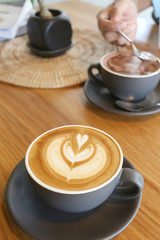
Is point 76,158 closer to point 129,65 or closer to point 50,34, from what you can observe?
point 129,65

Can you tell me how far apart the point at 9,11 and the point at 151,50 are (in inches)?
24.0

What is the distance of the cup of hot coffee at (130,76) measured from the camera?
0.55 m

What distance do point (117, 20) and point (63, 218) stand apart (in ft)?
2.01

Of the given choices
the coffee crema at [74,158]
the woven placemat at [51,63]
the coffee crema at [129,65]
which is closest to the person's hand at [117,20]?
the woven placemat at [51,63]

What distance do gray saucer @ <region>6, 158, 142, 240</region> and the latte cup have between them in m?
0.01

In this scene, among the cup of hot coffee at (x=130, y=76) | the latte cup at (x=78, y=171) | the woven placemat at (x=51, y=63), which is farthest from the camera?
the woven placemat at (x=51, y=63)

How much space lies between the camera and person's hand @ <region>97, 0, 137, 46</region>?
0.75 metres

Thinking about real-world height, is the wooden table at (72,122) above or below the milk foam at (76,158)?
below

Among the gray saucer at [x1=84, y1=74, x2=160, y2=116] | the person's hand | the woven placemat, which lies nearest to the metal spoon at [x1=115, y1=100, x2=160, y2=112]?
the gray saucer at [x1=84, y1=74, x2=160, y2=116]

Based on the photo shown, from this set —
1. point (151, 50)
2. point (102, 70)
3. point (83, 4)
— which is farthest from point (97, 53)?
point (83, 4)

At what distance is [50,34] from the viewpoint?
2.64ft

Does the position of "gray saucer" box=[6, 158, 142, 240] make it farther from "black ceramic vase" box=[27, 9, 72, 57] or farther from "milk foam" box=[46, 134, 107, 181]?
"black ceramic vase" box=[27, 9, 72, 57]

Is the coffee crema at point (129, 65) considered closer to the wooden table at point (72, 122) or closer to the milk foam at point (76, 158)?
the wooden table at point (72, 122)

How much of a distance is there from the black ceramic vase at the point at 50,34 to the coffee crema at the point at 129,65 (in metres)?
0.27
